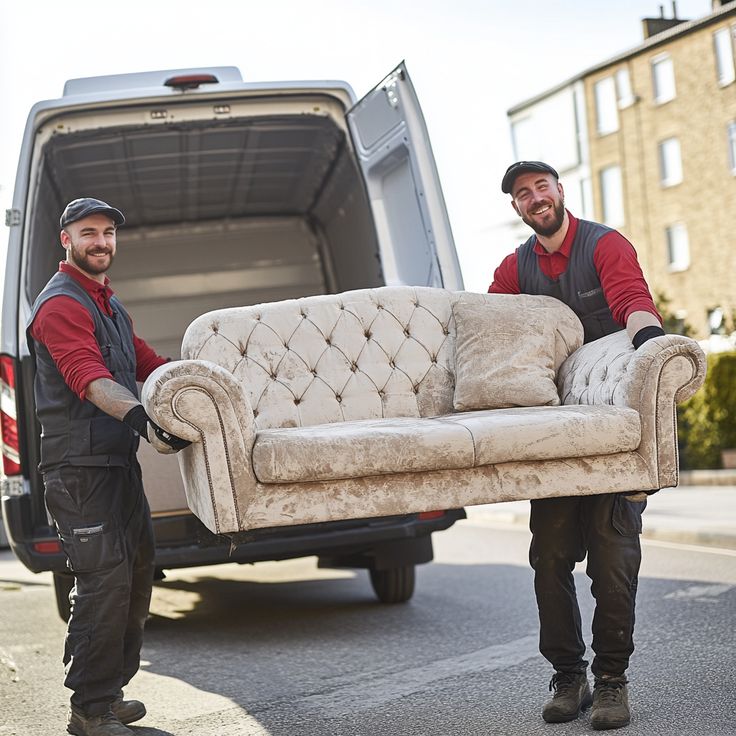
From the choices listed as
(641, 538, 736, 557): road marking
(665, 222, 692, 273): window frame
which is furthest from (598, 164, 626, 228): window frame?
(641, 538, 736, 557): road marking

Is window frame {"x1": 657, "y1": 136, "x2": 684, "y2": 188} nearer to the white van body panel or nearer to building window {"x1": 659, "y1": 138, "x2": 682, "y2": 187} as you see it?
building window {"x1": 659, "y1": 138, "x2": 682, "y2": 187}

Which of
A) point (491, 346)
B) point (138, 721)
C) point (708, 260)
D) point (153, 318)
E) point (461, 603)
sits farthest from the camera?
point (708, 260)

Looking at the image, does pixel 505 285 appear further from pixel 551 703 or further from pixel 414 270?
pixel 551 703

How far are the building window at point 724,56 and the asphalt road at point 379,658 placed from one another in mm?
23168

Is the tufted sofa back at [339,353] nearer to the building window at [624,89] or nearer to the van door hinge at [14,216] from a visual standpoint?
the van door hinge at [14,216]

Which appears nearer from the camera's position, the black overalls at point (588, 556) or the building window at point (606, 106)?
the black overalls at point (588, 556)

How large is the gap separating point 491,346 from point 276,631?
2.19m

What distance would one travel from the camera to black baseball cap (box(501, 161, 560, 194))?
4.57 meters

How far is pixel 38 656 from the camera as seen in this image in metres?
5.83

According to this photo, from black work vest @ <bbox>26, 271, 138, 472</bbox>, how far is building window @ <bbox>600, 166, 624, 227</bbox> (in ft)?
99.4

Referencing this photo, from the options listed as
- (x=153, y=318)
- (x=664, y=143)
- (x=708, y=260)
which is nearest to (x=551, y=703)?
(x=153, y=318)

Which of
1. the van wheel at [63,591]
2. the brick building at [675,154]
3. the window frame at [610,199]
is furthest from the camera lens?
the window frame at [610,199]

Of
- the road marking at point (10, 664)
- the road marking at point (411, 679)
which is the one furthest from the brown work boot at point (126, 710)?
the road marking at point (10, 664)

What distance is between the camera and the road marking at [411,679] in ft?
14.6
